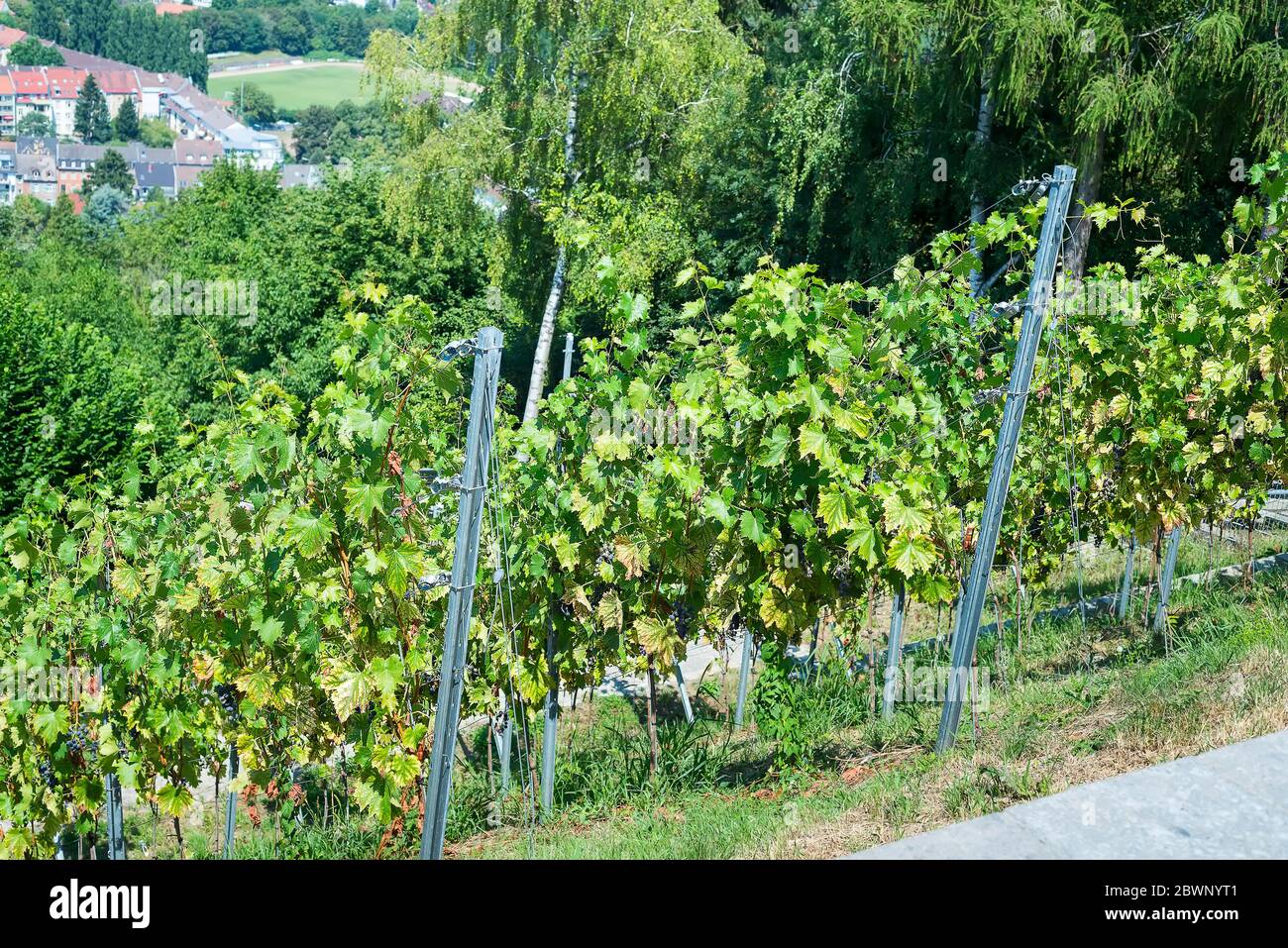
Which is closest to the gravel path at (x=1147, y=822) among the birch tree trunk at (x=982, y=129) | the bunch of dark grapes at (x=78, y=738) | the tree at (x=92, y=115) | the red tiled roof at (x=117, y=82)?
the bunch of dark grapes at (x=78, y=738)

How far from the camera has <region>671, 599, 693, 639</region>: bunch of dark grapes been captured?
699 cm

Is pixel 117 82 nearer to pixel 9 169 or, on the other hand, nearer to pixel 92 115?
pixel 92 115

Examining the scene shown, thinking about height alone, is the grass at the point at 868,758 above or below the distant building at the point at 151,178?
above

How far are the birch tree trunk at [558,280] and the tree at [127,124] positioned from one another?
568 feet

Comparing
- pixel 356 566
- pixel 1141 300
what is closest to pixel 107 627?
pixel 356 566

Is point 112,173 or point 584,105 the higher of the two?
point 584,105

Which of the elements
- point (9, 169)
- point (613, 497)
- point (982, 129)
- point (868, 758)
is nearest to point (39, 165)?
point (9, 169)

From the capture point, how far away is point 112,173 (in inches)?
5556

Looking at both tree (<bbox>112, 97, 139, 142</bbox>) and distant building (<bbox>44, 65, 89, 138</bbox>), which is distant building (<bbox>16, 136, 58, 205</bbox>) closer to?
tree (<bbox>112, 97, 139, 142</bbox>)

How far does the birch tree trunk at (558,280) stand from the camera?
22938 mm

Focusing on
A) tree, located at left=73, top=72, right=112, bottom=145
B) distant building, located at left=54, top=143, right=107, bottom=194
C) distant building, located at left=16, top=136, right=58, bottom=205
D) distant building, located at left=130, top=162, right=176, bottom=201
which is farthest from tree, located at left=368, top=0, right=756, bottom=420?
tree, located at left=73, top=72, right=112, bottom=145

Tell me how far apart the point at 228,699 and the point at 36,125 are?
19739 cm

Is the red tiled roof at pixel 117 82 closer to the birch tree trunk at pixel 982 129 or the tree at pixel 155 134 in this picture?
the tree at pixel 155 134
